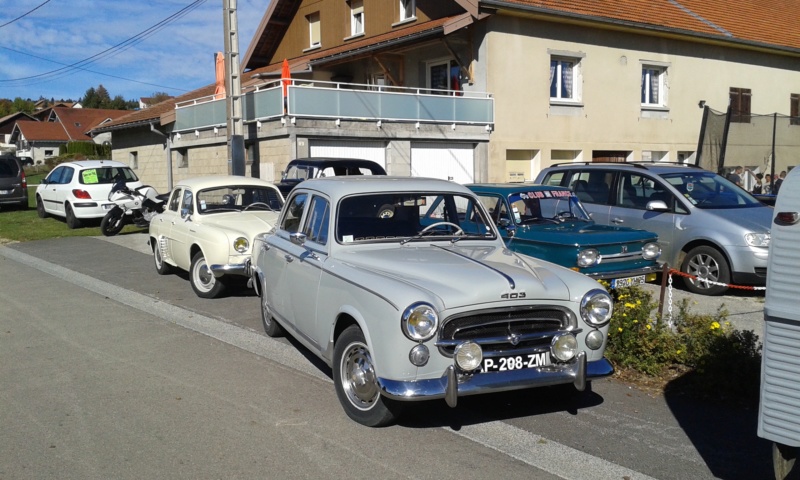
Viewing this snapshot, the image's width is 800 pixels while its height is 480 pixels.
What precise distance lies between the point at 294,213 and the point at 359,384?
2417 millimetres

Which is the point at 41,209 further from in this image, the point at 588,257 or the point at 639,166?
the point at 588,257

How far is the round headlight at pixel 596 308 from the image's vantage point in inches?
212

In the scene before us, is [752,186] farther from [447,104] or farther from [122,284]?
[122,284]

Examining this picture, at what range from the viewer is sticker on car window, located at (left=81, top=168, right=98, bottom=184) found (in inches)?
780

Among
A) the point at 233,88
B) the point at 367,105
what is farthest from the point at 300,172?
the point at 367,105

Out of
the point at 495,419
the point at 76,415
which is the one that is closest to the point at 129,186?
the point at 76,415

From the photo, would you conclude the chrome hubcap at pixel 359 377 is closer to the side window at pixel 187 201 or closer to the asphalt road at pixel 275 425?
the asphalt road at pixel 275 425

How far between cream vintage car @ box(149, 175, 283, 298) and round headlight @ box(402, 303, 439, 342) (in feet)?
17.2

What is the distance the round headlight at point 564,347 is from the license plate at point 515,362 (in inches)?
2.5

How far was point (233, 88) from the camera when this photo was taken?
18.4 metres

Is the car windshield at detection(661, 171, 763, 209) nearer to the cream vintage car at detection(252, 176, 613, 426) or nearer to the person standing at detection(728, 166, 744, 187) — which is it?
the person standing at detection(728, 166, 744, 187)

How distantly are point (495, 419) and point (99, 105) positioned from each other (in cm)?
14161

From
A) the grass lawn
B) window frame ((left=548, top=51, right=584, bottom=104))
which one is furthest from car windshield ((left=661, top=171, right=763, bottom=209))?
the grass lawn

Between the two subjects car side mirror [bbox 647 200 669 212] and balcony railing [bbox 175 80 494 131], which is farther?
balcony railing [bbox 175 80 494 131]
